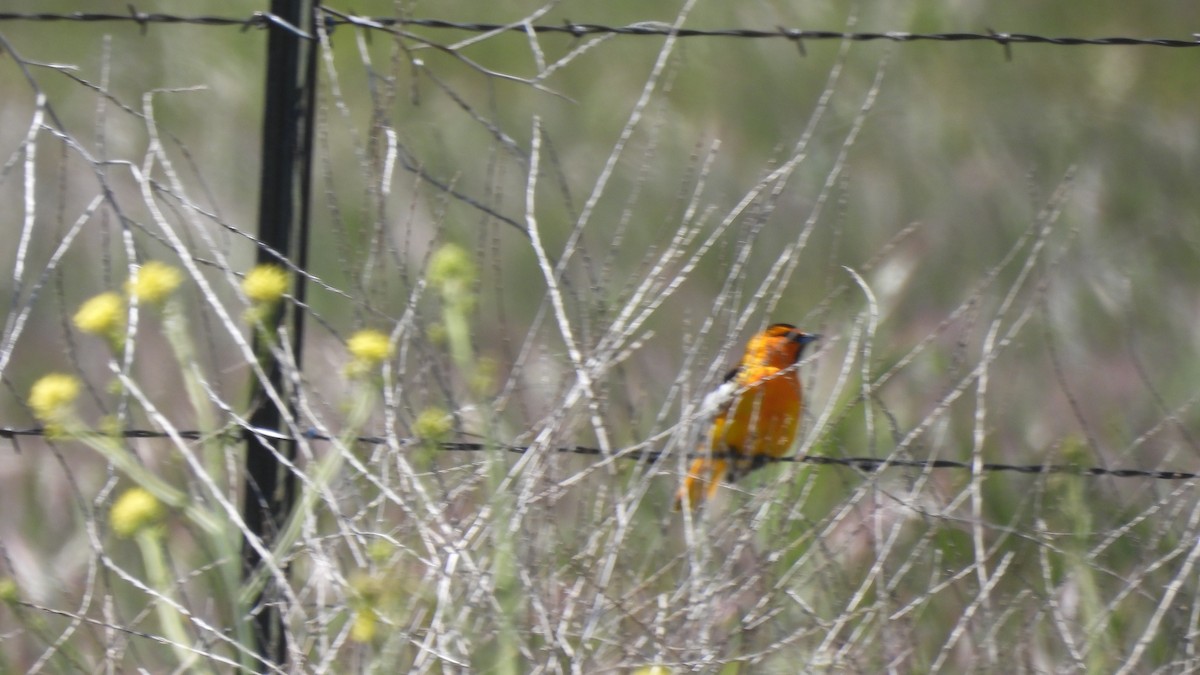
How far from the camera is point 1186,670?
7.59ft

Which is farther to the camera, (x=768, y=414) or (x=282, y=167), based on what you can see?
(x=768, y=414)

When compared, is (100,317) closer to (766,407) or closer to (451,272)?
(451,272)

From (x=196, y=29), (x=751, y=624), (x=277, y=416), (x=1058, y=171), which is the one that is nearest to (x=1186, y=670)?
(x=751, y=624)

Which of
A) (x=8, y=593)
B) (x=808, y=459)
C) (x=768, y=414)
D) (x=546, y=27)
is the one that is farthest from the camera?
(x=768, y=414)

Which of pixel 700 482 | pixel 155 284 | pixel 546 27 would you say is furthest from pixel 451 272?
pixel 700 482

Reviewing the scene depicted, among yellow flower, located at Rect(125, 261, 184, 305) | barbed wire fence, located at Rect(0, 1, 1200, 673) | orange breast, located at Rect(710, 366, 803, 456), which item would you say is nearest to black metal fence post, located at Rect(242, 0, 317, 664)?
barbed wire fence, located at Rect(0, 1, 1200, 673)

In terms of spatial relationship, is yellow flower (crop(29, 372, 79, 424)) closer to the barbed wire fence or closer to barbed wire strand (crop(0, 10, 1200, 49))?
the barbed wire fence

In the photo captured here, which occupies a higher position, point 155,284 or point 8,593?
point 155,284

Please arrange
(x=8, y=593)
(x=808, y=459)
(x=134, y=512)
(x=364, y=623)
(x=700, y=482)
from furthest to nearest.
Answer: (x=700, y=482), (x=808, y=459), (x=8, y=593), (x=364, y=623), (x=134, y=512)

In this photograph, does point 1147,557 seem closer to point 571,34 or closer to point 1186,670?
point 1186,670

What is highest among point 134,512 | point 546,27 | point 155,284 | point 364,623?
point 546,27

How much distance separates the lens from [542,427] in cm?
231

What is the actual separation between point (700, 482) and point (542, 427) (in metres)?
0.82

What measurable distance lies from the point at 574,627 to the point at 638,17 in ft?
9.58
